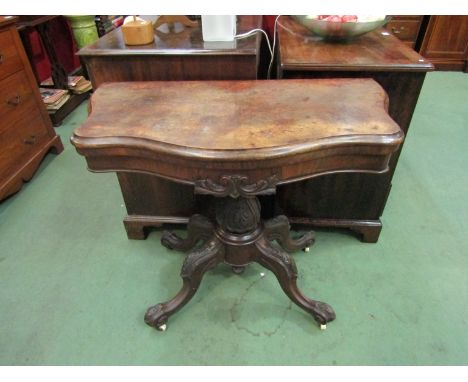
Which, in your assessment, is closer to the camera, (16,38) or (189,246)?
(189,246)

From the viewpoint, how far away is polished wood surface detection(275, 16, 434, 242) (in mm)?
917

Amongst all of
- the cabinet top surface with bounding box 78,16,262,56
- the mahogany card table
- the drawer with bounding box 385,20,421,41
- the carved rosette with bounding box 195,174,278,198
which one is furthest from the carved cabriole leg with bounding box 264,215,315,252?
the drawer with bounding box 385,20,421,41

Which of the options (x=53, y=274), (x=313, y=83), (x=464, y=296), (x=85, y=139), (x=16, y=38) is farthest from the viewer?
(x=16, y=38)

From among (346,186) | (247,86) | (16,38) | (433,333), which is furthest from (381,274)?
(16,38)

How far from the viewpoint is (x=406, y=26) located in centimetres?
278

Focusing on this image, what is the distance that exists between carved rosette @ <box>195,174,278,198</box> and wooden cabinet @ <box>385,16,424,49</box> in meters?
2.76

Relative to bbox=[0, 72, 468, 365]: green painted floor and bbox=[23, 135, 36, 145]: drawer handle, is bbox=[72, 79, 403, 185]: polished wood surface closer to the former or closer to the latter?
bbox=[0, 72, 468, 365]: green painted floor

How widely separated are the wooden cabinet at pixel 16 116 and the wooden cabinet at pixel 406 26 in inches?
108

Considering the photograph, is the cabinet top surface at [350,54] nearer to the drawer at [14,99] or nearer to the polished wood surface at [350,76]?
the polished wood surface at [350,76]

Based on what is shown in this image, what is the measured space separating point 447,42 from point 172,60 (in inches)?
116

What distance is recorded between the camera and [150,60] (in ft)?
3.12

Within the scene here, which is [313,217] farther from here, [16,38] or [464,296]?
[16,38]

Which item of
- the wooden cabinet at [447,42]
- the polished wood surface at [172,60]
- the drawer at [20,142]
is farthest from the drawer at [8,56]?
the wooden cabinet at [447,42]

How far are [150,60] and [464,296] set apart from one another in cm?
126
